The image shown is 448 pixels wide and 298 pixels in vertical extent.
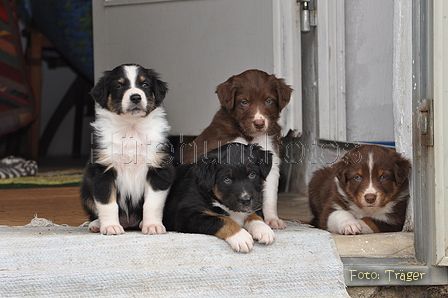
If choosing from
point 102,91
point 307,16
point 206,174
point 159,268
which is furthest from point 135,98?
point 307,16

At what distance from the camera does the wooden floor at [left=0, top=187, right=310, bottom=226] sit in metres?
3.70

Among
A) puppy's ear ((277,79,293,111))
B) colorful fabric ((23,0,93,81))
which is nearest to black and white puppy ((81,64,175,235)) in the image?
puppy's ear ((277,79,293,111))

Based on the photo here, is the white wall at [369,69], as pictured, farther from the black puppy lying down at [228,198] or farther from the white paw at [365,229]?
the black puppy lying down at [228,198]

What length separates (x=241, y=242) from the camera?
2512 millimetres

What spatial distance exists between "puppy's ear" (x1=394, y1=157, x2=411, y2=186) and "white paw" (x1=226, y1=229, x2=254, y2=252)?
0.95 metres

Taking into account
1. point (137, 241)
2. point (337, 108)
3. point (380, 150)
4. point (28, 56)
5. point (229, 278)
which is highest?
point (28, 56)

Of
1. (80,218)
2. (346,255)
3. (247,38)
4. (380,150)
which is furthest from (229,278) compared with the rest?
(247,38)

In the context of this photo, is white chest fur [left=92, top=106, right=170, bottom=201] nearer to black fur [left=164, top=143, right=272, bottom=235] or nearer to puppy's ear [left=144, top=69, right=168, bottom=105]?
puppy's ear [left=144, top=69, right=168, bottom=105]

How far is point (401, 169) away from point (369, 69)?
1605 millimetres

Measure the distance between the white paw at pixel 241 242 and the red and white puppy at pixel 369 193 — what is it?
25.8 inches

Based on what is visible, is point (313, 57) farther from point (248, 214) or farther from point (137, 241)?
point (137, 241)

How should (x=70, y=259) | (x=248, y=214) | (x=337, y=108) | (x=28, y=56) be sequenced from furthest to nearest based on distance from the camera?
(x=28, y=56) → (x=337, y=108) → (x=248, y=214) → (x=70, y=259)

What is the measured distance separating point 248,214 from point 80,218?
57.6 inches

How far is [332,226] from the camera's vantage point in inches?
121
